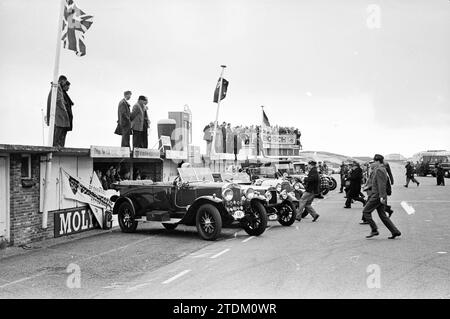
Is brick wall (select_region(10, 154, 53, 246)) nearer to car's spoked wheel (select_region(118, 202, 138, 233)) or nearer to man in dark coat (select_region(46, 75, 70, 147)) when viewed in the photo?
man in dark coat (select_region(46, 75, 70, 147))

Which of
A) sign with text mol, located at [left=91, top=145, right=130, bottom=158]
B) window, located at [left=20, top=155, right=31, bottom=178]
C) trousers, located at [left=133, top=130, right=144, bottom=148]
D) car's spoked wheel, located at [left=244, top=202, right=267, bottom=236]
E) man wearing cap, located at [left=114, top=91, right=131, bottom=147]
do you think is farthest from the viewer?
trousers, located at [left=133, top=130, right=144, bottom=148]

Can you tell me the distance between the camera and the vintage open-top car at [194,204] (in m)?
12.0

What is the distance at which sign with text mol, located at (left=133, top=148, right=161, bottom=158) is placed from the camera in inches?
631

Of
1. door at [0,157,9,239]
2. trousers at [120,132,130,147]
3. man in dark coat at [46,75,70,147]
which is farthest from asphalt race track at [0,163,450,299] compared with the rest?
trousers at [120,132,130,147]

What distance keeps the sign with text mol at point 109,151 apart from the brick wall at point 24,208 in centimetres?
197

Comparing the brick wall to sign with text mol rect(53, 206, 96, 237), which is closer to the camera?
the brick wall

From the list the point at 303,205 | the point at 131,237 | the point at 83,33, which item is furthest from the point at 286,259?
the point at 83,33

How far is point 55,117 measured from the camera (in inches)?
514

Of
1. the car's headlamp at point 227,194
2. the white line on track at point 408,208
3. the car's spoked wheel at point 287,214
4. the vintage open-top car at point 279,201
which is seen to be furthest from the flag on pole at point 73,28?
the white line on track at point 408,208

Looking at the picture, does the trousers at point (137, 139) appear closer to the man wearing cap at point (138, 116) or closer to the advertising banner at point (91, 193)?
the man wearing cap at point (138, 116)

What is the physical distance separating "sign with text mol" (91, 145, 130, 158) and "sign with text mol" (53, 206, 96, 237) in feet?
4.81

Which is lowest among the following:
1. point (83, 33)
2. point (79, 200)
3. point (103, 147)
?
point (79, 200)

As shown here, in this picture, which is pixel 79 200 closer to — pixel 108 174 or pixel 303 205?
pixel 108 174
